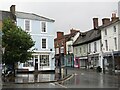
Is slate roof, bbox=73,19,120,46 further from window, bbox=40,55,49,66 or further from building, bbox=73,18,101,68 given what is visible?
window, bbox=40,55,49,66

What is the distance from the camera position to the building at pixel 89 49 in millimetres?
55594

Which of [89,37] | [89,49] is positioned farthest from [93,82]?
[89,37]

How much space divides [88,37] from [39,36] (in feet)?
60.1

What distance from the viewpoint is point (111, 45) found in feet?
160

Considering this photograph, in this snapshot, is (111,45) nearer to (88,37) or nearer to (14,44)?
(88,37)

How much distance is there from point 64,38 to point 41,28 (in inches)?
1164

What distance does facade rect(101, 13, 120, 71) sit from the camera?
4609cm

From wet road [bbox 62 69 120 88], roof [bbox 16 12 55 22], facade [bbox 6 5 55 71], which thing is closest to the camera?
wet road [bbox 62 69 120 88]

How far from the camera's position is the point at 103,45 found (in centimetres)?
5194

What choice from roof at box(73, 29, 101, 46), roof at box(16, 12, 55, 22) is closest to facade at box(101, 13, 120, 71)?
roof at box(73, 29, 101, 46)

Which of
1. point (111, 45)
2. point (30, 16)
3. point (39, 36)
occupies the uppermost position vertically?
point (30, 16)

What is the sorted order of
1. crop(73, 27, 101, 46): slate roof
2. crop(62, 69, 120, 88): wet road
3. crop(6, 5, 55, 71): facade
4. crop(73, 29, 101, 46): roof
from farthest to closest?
crop(73, 27, 101, 46): slate roof
crop(73, 29, 101, 46): roof
crop(6, 5, 55, 71): facade
crop(62, 69, 120, 88): wet road

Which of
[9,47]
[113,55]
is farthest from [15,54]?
[113,55]

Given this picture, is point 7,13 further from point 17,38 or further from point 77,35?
point 77,35
